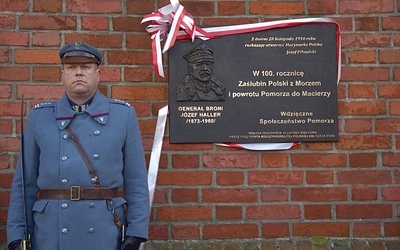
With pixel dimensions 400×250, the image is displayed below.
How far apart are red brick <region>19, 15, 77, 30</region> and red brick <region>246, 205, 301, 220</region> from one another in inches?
66.7

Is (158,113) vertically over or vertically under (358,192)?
over

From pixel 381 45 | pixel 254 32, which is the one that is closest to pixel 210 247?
pixel 254 32

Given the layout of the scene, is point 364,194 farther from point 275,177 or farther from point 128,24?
point 128,24

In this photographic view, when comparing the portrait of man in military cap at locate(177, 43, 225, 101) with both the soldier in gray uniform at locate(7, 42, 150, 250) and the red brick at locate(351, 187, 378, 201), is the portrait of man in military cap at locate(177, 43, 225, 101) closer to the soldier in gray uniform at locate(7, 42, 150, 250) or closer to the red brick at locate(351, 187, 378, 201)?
the soldier in gray uniform at locate(7, 42, 150, 250)

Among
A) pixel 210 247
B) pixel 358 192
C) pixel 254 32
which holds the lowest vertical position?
pixel 210 247

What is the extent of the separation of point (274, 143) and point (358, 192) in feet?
2.15

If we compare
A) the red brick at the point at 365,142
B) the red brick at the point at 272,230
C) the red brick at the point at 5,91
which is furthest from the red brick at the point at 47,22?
the red brick at the point at 365,142

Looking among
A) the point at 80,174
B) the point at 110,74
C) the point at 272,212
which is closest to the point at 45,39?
the point at 110,74

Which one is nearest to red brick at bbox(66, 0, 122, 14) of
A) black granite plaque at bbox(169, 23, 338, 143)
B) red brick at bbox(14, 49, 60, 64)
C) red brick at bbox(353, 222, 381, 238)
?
red brick at bbox(14, 49, 60, 64)

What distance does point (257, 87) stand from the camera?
4.05m

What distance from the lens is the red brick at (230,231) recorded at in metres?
4.00

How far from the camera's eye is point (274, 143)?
405 cm

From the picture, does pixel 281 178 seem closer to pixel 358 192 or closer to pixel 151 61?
pixel 358 192

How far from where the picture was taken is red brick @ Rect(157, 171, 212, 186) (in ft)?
13.1
